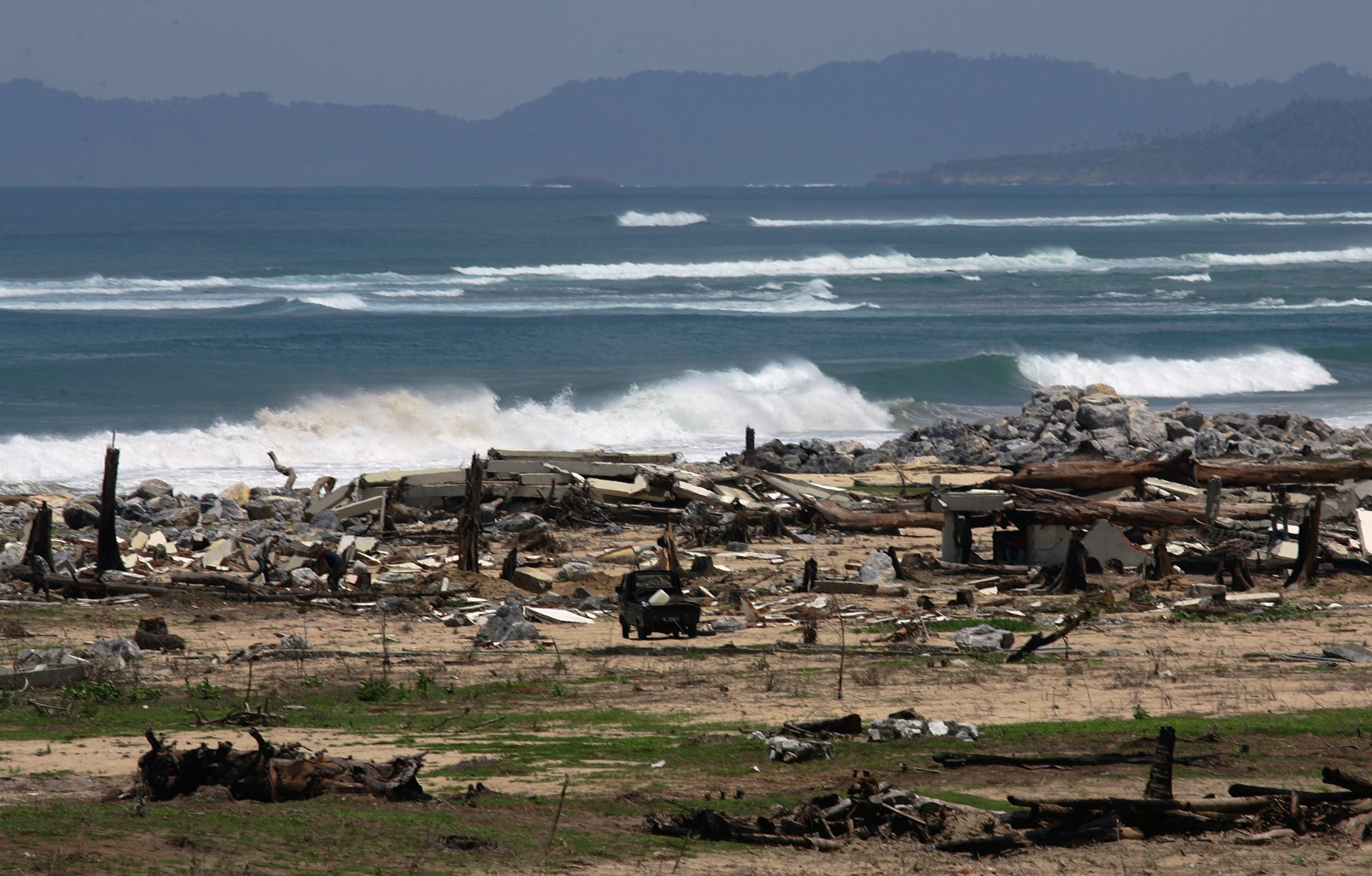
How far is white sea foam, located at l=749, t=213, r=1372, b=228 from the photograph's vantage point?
132125mm

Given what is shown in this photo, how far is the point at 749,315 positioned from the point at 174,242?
165ft

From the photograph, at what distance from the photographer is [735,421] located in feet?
114

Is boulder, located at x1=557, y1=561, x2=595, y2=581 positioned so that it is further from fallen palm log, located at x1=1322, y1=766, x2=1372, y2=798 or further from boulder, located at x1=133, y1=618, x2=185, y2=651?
fallen palm log, located at x1=1322, y1=766, x2=1372, y2=798

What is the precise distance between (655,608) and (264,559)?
5529 millimetres

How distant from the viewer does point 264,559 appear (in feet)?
53.3

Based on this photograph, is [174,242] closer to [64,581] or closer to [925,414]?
[925,414]

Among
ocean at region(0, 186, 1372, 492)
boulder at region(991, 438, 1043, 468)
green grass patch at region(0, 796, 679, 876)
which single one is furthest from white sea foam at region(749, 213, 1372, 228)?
green grass patch at region(0, 796, 679, 876)

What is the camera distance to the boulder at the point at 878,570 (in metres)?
16.1

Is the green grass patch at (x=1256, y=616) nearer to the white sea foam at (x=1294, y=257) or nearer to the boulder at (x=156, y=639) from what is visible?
the boulder at (x=156, y=639)

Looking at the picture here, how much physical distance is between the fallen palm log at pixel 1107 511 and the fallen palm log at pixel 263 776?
10840 millimetres

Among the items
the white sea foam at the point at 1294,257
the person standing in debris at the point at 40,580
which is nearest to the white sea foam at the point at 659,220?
the white sea foam at the point at 1294,257

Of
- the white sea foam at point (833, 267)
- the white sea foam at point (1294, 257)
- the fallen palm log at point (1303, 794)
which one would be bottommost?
the fallen palm log at point (1303, 794)

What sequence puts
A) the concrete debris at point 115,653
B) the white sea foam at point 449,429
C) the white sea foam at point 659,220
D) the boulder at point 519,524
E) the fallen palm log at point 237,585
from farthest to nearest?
the white sea foam at point 659,220, the white sea foam at point 449,429, the boulder at point 519,524, the fallen palm log at point 237,585, the concrete debris at point 115,653

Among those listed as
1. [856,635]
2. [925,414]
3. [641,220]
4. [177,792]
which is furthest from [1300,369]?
[641,220]
